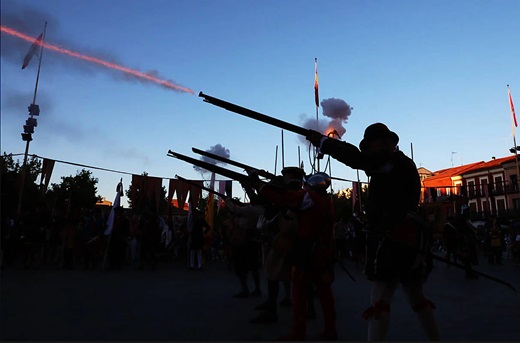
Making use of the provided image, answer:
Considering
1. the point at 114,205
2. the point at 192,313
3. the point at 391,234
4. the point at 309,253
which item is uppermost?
the point at 114,205

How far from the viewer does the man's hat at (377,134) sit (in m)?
3.74

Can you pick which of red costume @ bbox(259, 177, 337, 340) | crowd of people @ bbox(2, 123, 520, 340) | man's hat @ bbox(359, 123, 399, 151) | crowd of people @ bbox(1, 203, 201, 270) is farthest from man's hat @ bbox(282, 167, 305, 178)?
crowd of people @ bbox(1, 203, 201, 270)

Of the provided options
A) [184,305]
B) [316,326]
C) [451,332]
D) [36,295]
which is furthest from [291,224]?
[36,295]

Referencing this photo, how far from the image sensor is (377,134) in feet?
12.3

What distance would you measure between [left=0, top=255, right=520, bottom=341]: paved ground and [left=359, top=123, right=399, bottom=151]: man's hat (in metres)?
2.00

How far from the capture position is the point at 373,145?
12.3ft

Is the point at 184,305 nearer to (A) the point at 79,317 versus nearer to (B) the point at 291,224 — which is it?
(A) the point at 79,317

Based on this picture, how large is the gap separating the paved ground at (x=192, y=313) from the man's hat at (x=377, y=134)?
6.58 feet

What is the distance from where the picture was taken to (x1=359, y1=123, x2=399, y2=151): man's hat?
3.74 meters

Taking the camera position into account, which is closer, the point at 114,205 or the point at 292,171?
the point at 292,171

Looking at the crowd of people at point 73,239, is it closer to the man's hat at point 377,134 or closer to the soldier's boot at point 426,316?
the man's hat at point 377,134

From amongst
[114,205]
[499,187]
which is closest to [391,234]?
[114,205]

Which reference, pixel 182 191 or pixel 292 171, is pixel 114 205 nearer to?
pixel 182 191

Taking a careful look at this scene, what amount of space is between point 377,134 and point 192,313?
11.5 ft
